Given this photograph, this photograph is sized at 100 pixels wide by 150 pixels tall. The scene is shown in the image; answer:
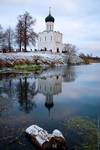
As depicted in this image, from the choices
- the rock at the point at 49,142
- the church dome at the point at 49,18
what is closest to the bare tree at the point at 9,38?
the church dome at the point at 49,18

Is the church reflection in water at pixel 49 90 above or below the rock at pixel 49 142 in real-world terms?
below

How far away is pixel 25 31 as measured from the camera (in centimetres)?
6506

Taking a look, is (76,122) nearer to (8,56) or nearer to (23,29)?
(8,56)

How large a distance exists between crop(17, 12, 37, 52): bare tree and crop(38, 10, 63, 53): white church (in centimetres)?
1641

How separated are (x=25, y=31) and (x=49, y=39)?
70.0ft

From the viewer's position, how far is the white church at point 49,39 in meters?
84.1

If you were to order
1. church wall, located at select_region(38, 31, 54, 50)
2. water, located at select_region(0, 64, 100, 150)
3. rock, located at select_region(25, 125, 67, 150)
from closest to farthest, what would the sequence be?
rock, located at select_region(25, 125, 67, 150) < water, located at select_region(0, 64, 100, 150) < church wall, located at select_region(38, 31, 54, 50)

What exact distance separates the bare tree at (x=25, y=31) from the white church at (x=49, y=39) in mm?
16406

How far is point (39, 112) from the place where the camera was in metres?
13.8

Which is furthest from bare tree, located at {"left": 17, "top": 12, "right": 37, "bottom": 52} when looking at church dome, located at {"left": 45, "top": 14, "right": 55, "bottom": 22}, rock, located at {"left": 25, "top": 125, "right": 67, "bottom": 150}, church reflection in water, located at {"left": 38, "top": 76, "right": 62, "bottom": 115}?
rock, located at {"left": 25, "top": 125, "right": 67, "bottom": 150}

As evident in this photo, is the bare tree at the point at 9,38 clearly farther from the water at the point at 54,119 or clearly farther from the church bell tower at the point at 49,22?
the water at the point at 54,119

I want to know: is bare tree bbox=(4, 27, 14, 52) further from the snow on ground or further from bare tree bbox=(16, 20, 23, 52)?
the snow on ground

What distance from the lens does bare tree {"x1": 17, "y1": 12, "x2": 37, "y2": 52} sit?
6500 centimetres

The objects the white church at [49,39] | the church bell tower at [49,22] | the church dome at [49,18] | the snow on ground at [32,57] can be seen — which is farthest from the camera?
the white church at [49,39]
